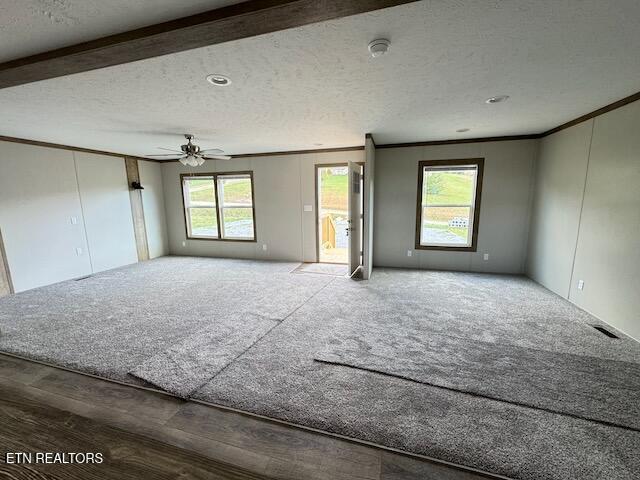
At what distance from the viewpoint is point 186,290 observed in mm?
4301

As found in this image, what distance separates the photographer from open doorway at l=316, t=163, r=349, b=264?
5868 mm

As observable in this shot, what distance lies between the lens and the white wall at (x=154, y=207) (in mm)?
6508

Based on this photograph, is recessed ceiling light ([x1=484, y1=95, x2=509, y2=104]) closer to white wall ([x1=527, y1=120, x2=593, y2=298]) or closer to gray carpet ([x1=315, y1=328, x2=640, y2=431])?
white wall ([x1=527, y1=120, x2=593, y2=298])

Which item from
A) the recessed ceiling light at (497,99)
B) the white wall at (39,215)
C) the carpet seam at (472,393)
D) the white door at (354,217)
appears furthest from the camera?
the white door at (354,217)

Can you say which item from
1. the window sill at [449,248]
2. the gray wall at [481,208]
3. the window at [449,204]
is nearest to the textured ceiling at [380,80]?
the gray wall at [481,208]

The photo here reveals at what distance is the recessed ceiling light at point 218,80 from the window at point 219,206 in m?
3.98

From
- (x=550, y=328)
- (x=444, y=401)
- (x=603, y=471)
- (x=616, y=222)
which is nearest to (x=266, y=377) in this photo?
(x=444, y=401)

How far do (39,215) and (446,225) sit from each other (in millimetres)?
7223

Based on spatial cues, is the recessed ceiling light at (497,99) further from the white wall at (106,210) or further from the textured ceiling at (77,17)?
the white wall at (106,210)

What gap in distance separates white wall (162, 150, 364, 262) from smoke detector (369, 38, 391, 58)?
3.79 m

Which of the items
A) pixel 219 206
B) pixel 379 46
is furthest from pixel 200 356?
pixel 219 206

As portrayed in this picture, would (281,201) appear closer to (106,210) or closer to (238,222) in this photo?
(238,222)

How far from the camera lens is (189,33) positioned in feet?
4.76

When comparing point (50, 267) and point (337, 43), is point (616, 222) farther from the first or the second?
point (50, 267)
